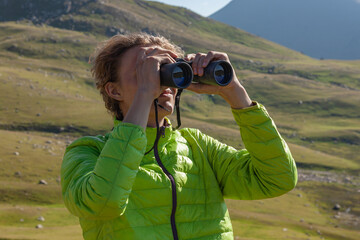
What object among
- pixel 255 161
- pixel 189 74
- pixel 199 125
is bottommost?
pixel 199 125

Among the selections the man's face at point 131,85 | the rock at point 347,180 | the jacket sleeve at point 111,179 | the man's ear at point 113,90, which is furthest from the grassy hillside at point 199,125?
the jacket sleeve at point 111,179

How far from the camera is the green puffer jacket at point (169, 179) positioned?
370cm

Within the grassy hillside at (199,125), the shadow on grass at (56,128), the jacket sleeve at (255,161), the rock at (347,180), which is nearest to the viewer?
the jacket sleeve at (255,161)

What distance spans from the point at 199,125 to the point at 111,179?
316ft

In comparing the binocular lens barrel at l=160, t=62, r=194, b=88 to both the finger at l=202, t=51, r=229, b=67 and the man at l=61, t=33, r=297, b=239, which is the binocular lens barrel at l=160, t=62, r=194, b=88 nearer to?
the man at l=61, t=33, r=297, b=239

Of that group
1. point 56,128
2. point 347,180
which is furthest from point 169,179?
point 56,128

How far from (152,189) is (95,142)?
739mm

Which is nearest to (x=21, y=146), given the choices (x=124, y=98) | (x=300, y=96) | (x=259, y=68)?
(x=124, y=98)

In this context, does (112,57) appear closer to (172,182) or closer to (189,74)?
(189,74)

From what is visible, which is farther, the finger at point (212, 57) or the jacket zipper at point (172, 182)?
the finger at point (212, 57)

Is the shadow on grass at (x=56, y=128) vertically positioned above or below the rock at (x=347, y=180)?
below

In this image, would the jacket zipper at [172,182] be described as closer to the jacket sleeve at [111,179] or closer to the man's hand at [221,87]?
the jacket sleeve at [111,179]

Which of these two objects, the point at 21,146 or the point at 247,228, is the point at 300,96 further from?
the point at 247,228

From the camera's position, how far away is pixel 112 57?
455cm
